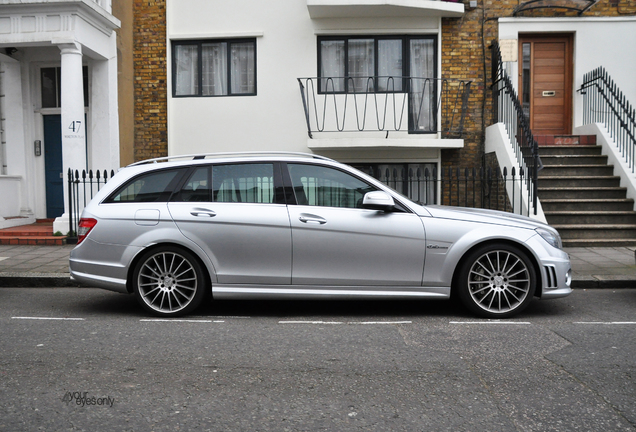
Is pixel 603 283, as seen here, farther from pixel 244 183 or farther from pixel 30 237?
pixel 30 237

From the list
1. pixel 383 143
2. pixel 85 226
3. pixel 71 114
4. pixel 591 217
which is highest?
pixel 71 114

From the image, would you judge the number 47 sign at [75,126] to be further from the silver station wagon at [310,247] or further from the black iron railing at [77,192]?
the silver station wagon at [310,247]

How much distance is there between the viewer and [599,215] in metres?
11.3

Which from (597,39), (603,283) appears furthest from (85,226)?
(597,39)

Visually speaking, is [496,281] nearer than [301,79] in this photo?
Yes

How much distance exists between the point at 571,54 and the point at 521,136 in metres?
3.19

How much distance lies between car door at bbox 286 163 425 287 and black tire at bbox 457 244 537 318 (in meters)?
0.49

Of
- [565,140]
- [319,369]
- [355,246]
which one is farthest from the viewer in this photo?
[565,140]

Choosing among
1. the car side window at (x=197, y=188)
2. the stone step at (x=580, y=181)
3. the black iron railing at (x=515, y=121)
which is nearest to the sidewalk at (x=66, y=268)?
the black iron railing at (x=515, y=121)

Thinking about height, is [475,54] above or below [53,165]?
above

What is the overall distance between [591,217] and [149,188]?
8427 mm

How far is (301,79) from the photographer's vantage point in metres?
13.7

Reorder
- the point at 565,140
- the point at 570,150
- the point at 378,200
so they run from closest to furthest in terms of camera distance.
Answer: the point at 378,200, the point at 570,150, the point at 565,140

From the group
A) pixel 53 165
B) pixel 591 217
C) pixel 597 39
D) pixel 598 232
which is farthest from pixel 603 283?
pixel 53 165
